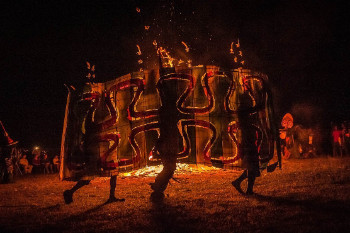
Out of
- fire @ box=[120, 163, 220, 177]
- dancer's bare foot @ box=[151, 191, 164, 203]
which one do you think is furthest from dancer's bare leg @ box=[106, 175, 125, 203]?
fire @ box=[120, 163, 220, 177]

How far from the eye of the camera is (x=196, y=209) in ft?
23.6

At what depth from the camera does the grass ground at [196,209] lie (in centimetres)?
591

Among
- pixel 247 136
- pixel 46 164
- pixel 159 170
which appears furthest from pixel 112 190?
pixel 46 164

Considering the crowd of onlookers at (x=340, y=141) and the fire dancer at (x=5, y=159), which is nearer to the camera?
the fire dancer at (x=5, y=159)

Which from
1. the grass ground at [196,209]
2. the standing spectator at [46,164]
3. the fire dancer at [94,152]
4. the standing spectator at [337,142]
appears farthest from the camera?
the standing spectator at [337,142]

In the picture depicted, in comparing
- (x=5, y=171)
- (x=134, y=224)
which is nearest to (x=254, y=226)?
(x=134, y=224)

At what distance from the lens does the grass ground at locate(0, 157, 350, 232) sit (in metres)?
5.91

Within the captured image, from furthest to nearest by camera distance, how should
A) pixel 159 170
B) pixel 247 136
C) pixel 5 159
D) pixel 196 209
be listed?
pixel 5 159, pixel 159 170, pixel 247 136, pixel 196 209

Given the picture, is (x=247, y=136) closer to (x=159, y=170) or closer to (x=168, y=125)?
(x=168, y=125)

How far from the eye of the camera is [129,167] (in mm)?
7344

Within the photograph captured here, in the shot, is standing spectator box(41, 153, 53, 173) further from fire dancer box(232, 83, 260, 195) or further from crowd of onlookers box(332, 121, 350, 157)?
crowd of onlookers box(332, 121, 350, 157)

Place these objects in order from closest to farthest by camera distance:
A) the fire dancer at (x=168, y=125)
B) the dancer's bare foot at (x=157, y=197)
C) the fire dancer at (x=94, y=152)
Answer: the fire dancer at (x=168, y=125)
the fire dancer at (x=94, y=152)
the dancer's bare foot at (x=157, y=197)

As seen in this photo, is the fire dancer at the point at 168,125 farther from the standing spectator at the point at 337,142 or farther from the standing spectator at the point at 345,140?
the standing spectator at the point at 345,140

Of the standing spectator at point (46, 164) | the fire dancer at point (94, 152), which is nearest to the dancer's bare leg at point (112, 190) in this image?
the fire dancer at point (94, 152)
